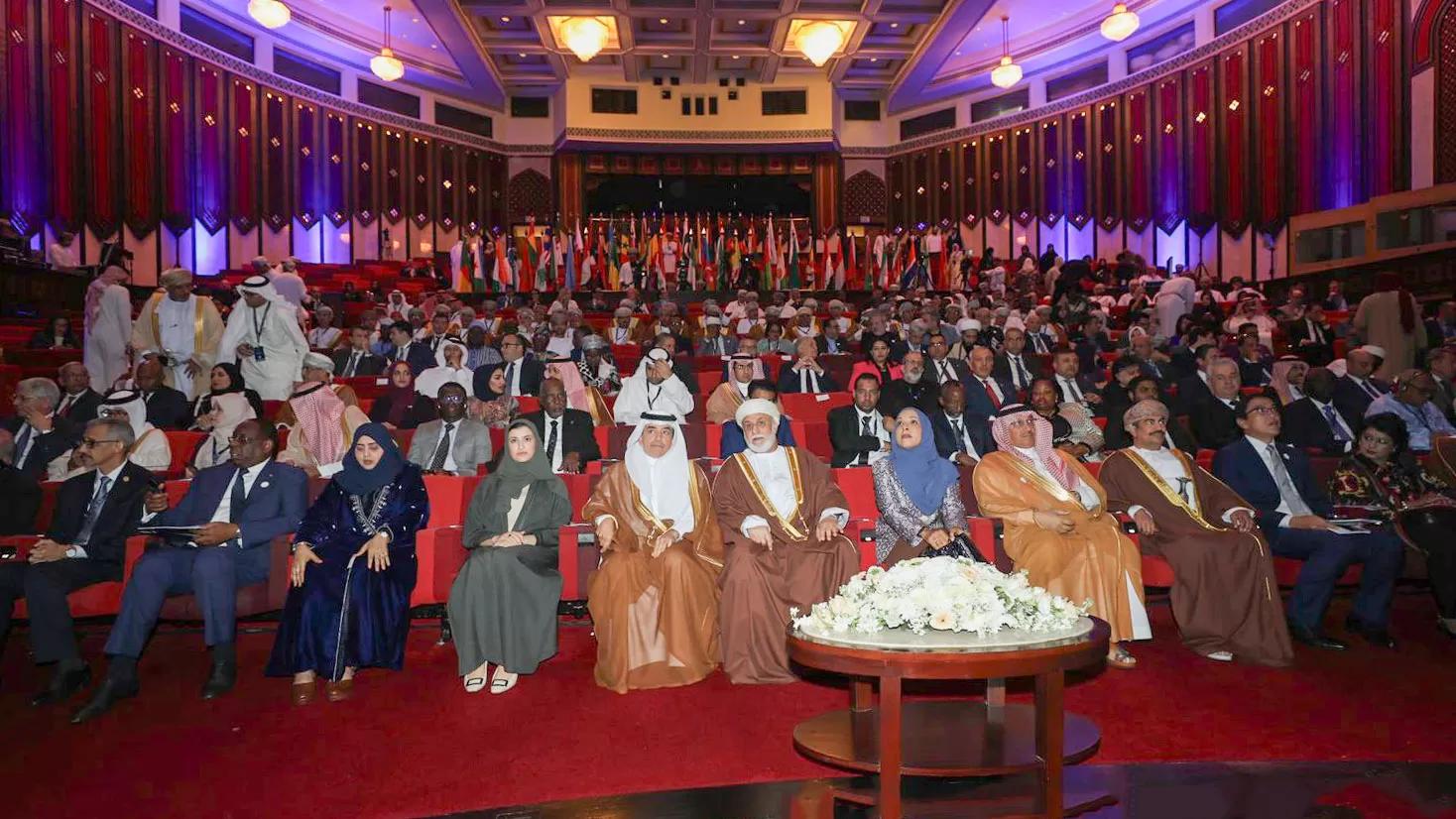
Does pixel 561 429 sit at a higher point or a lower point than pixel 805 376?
lower

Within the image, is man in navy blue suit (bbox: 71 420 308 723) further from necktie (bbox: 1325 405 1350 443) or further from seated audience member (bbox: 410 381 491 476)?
necktie (bbox: 1325 405 1350 443)

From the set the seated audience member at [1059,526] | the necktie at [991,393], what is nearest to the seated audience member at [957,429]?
the necktie at [991,393]

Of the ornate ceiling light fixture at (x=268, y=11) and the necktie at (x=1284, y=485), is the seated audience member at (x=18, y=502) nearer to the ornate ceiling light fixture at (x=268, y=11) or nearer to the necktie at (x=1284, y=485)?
the necktie at (x=1284, y=485)

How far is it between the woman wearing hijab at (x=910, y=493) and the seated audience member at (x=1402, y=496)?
84.6 inches

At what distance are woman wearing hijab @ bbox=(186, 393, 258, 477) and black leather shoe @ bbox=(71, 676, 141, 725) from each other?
207 cm

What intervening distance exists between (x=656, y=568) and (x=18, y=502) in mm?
3065

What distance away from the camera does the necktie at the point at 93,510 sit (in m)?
4.82

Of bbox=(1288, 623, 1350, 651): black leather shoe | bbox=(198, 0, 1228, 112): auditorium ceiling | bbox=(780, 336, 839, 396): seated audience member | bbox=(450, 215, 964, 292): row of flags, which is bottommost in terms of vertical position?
bbox=(1288, 623, 1350, 651): black leather shoe

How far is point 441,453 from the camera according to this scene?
6.41 meters

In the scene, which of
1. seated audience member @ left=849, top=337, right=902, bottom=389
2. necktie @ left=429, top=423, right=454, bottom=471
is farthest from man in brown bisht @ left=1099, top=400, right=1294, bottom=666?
necktie @ left=429, top=423, right=454, bottom=471

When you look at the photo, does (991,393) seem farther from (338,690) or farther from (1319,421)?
(338,690)

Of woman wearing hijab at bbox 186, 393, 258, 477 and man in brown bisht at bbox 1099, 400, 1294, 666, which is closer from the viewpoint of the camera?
man in brown bisht at bbox 1099, 400, 1294, 666

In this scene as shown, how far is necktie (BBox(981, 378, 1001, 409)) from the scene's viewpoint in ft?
26.0

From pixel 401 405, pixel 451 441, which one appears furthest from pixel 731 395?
pixel 401 405
